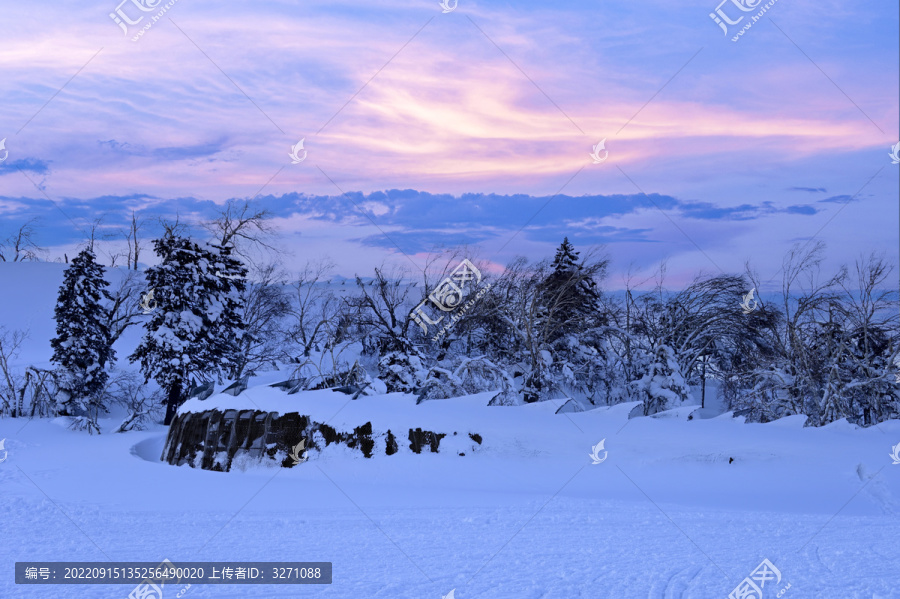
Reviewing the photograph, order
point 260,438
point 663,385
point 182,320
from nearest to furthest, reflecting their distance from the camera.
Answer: point 260,438 → point 663,385 → point 182,320

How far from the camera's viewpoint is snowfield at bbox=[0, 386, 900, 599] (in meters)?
5.82

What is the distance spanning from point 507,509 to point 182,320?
71.0 feet

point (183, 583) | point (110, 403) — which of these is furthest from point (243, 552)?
point (110, 403)

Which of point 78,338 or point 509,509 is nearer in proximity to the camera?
point 509,509

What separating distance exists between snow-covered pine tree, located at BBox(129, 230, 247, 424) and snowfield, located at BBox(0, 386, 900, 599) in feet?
43.5

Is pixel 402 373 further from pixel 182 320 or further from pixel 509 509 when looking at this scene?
pixel 509 509

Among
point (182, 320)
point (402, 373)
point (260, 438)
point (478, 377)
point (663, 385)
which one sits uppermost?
point (182, 320)

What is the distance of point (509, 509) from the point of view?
26.8 ft

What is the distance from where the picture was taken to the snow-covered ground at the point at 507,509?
19.1ft

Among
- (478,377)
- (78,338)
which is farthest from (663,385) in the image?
(78,338)

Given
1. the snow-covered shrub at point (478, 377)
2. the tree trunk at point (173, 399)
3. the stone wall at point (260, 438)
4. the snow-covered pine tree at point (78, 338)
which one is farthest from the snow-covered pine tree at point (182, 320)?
the stone wall at point (260, 438)

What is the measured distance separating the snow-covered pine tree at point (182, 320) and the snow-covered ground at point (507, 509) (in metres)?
13.1

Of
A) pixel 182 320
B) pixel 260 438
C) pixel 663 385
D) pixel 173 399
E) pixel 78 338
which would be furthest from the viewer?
pixel 78 338

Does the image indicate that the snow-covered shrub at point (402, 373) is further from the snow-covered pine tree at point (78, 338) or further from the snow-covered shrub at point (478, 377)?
the snow-covered pine tree at point (78, 338)
